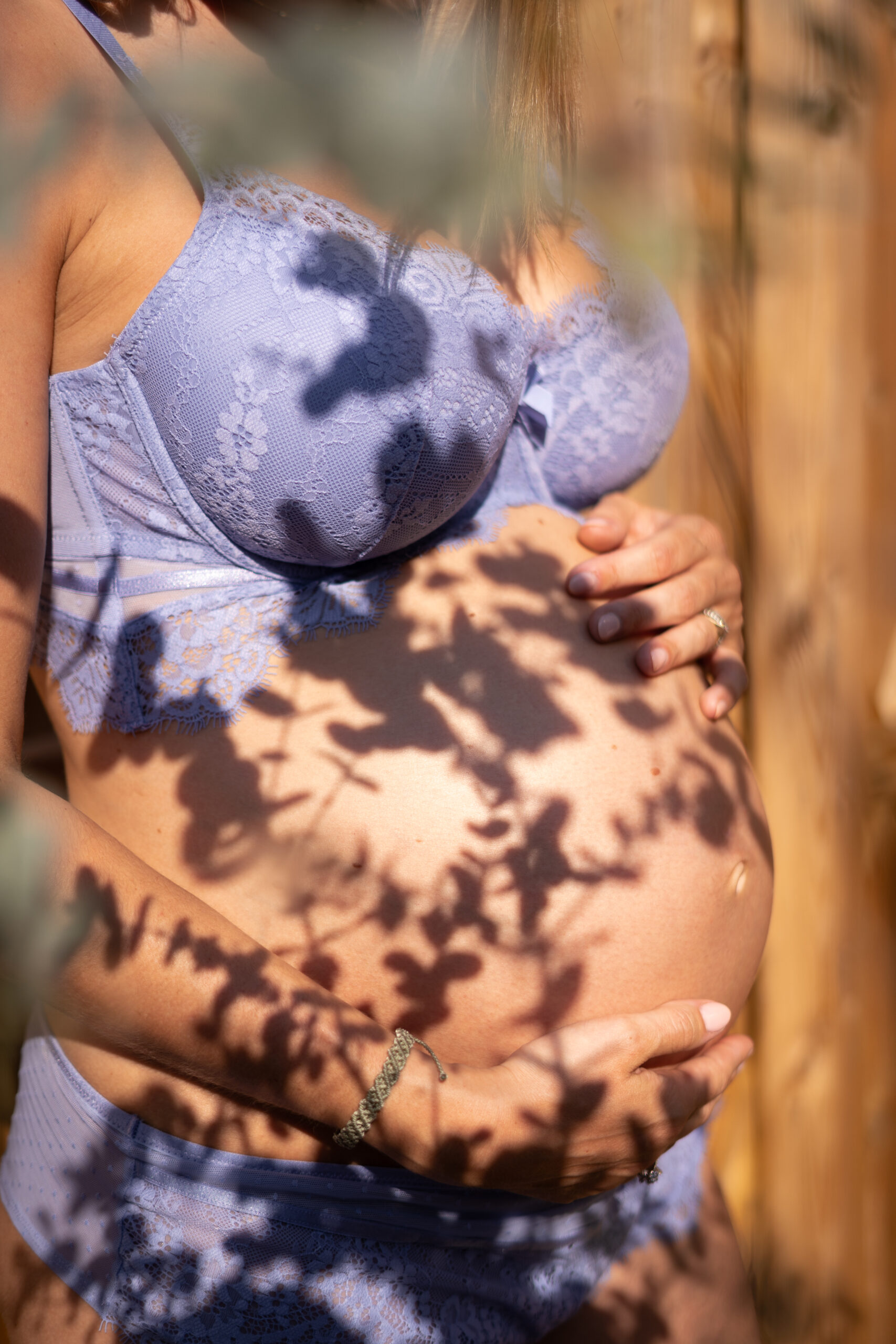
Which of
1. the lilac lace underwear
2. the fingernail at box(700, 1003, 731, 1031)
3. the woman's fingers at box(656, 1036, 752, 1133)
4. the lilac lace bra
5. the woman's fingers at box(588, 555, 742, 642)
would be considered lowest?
the lilac lace underwear

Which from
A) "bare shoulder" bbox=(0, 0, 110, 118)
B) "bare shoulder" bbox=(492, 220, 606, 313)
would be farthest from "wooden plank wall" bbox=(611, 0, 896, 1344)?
"bare shoulder" bbox=(0, 0, 110, 118)

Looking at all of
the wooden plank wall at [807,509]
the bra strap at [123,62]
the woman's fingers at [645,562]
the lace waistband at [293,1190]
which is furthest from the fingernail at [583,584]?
the wooden plank wall at [807,509]

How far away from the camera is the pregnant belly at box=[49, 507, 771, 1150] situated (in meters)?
0.96

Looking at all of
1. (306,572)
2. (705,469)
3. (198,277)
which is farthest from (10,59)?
(705,469)

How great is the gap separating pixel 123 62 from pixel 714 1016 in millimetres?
1199

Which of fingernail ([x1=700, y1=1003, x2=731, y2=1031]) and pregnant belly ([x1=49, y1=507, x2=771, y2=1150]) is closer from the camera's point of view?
pregnant belly ([x1=49, y1=507, x2=771, y2=1150])

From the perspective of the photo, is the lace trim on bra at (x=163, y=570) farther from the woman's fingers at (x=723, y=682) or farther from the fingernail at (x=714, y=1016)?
the fingernail at (x=714, y=1016)

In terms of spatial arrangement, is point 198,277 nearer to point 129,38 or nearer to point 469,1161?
point 129,38

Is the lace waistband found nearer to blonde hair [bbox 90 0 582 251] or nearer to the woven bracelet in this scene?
the woven bracelet

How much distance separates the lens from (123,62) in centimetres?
83

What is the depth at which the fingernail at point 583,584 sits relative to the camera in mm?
1136

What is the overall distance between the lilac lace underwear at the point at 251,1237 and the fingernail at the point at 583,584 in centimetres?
72

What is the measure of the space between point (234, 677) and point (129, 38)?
66 cm

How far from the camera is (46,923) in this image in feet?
2.44
